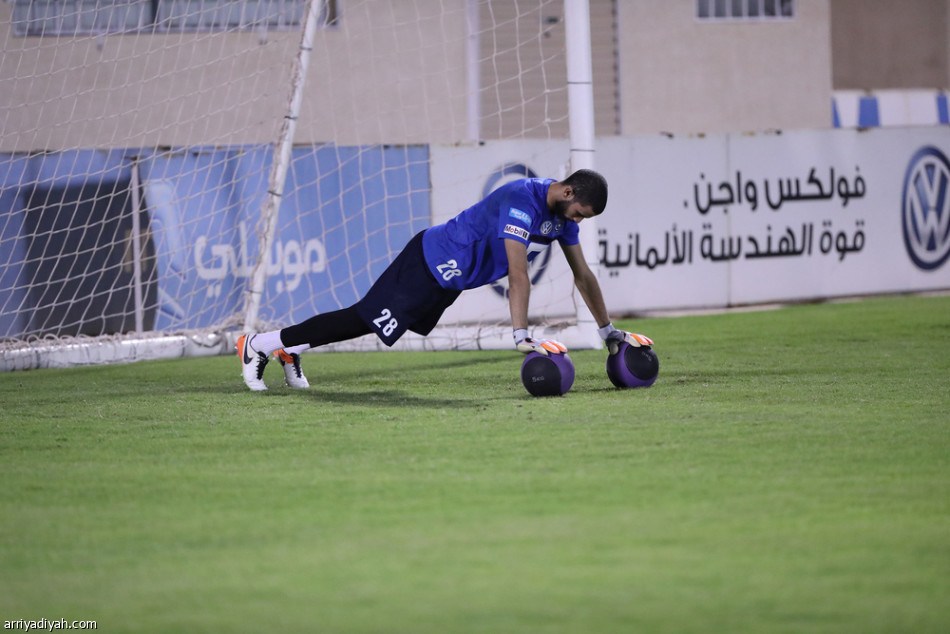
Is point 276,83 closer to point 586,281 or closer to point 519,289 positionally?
point 586,281

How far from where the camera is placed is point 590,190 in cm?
565

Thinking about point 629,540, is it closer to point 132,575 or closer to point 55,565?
point 132,575

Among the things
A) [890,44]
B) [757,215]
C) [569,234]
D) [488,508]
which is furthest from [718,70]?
[488,508]

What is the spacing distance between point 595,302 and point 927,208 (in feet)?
26.2

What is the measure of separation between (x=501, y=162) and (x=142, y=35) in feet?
15.7

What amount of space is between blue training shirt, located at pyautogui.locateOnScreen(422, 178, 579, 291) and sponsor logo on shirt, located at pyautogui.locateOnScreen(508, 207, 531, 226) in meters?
0.05

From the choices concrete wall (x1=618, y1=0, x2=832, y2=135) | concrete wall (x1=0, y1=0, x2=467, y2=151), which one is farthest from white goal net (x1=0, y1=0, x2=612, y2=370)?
concrete wall (x1=618, y1=0, x2=832, y2=135)

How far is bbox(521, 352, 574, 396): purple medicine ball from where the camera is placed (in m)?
5.77

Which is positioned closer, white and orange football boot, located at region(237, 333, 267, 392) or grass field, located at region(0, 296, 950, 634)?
grass field, located at region(0, 296, 950, 634)

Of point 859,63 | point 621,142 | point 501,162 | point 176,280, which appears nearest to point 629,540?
point 176,280

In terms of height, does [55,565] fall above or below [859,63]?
below

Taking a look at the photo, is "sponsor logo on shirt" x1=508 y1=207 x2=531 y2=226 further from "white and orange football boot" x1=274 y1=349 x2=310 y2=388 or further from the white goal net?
the white goal net

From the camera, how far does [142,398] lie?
6309mm

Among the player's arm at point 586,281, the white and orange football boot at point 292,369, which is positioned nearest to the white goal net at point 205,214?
the white and orange football boot at point 292,369
